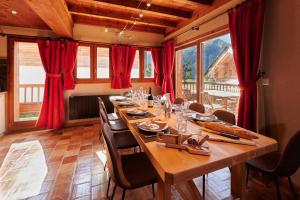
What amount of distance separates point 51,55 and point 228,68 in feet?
12.7

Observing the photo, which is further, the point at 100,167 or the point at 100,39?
the point at 100,39

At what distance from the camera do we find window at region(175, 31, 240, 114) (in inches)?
122

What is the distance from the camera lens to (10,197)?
1.75m

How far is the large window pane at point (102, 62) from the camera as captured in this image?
14.7 ft

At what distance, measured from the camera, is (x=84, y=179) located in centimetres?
208

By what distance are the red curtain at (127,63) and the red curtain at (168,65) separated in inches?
35.8

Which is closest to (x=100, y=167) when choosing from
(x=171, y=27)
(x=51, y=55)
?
(x=51, y=55)

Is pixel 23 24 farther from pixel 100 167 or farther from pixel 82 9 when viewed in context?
pixel 100 167

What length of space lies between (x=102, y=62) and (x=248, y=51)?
3490 millimetres

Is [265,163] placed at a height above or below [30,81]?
below

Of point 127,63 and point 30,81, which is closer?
point 127,63

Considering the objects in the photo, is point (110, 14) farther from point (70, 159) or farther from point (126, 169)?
point (126, 169)

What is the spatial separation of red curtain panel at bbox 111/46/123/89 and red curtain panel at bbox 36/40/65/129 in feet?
3.99

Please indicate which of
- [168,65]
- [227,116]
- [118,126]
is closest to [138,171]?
[227,116]
